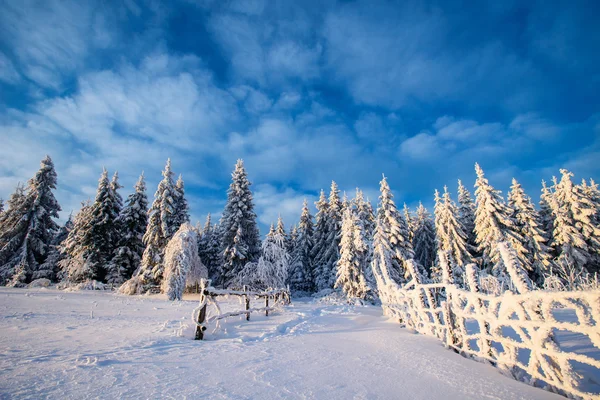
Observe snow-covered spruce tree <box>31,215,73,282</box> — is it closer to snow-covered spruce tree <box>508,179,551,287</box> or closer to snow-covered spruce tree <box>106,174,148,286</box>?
snow-covered spruce tree <box>106,174,148,286</box>

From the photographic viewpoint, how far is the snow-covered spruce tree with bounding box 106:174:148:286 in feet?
79.4

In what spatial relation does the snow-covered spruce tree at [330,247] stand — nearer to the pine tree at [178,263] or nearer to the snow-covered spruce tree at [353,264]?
the snow-covered spruce tree at [353,264]

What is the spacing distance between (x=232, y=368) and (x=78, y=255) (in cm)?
2686

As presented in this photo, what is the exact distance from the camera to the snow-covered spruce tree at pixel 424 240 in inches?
1341

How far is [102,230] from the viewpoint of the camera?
25031mm

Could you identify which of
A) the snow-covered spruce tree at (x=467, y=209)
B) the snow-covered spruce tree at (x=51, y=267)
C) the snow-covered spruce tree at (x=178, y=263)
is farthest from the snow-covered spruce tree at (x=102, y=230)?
the snow-covered spruce tree at (x=467, y=209)

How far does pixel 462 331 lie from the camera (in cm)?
512

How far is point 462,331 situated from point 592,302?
10.2 ft

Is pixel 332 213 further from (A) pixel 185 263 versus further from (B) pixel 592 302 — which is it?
(B) pixel 592 302

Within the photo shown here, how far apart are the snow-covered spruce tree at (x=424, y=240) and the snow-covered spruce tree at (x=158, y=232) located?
2857 cm

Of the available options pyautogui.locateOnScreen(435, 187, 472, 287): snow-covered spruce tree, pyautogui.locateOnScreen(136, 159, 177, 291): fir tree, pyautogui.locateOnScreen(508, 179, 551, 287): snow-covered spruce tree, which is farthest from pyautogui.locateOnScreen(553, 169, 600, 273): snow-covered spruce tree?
pyautogui.locateOnScreen(136, 159, 177, 291): fir tree

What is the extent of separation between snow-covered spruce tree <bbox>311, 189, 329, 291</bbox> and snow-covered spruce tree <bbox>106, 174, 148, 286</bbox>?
720 inches

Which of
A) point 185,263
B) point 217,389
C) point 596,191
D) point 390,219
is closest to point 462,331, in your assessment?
point 217,389

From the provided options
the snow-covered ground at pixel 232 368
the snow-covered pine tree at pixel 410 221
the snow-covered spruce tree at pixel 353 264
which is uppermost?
the snow-covered pine tree at pixel 410 221
